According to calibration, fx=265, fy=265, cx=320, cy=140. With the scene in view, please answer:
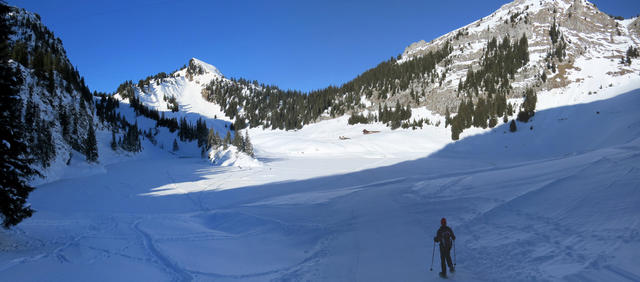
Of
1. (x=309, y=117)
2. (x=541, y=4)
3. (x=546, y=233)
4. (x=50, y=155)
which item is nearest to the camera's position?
(x=546, y=233)

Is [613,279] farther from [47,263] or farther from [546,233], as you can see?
[47,263]

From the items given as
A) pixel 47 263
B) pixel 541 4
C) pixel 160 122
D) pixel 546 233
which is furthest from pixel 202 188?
pixel 541 4

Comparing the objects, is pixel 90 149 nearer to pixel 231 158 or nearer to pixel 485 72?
pixel 231 158

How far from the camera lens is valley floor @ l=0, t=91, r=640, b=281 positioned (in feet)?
22.0

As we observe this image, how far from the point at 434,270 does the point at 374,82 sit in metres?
99.0

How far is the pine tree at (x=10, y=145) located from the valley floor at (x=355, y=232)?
113cm

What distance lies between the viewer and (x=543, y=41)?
68062 millimetres

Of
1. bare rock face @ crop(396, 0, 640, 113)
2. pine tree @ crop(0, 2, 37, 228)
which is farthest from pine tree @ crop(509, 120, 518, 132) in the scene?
pine tree @ crop(0, 2, 37, 228)

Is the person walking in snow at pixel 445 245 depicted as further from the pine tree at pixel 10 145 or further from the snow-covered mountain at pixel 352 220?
the pine tree at pixel 10 145

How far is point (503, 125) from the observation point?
4759 cm

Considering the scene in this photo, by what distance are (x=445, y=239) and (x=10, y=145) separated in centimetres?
1313

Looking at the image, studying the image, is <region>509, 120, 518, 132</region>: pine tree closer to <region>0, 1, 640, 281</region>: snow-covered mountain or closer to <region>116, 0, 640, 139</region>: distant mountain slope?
<region>0, 1, 640, 281</region>: snow-covered mountain

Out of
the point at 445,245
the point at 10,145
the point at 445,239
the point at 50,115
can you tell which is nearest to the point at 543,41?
the point at 445,239

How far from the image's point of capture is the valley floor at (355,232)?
672 cm
